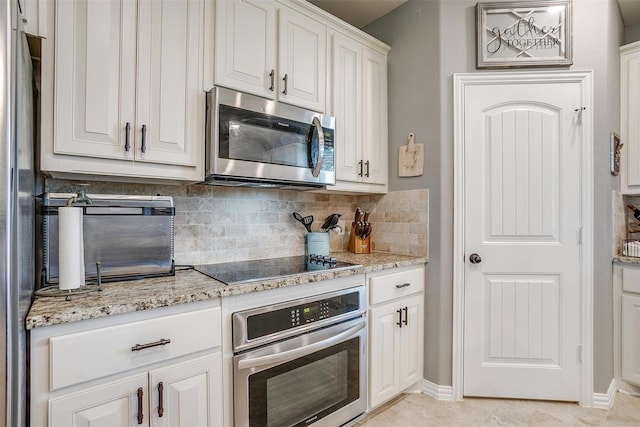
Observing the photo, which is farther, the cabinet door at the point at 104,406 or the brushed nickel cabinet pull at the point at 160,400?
the brushed nickel cabinet pull at the point at 160,400

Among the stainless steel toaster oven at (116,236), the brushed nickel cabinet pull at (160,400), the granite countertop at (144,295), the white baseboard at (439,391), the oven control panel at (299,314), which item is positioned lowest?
the white baseboard at (439,391)

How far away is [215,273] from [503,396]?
195 cm

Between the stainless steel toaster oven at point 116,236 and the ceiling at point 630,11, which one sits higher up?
the ceiling at point 630,11

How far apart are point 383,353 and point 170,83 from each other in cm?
179

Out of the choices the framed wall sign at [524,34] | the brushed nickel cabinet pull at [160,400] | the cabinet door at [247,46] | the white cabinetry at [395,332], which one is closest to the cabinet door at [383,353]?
the white cabinetry at [395,332]

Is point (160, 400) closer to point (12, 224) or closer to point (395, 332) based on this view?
point (12, 224)

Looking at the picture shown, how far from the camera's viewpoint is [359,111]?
2.28 m

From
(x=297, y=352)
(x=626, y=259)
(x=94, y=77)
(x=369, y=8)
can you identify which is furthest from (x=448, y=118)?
(x=94, y=77)

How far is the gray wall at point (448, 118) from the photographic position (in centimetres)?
207

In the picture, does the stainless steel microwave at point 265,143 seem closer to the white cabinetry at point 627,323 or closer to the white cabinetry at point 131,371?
the white cabinetry at point 131,371

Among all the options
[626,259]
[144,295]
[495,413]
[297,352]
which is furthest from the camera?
[626,259]

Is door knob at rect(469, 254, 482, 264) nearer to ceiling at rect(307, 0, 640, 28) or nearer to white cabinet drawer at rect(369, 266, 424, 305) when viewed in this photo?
white cabinet drawer at rect(369, 266, 424, 305)

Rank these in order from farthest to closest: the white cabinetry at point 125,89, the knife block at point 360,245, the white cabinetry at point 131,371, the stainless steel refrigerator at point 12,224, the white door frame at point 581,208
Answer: the knife block at point 360,245 → the white door frame at point 581,208 → the white cabinetry at point 125,89 → the white cabinetry at point 131,371 → the stainless steel refrigerator at point 12,224

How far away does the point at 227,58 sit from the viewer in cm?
166
